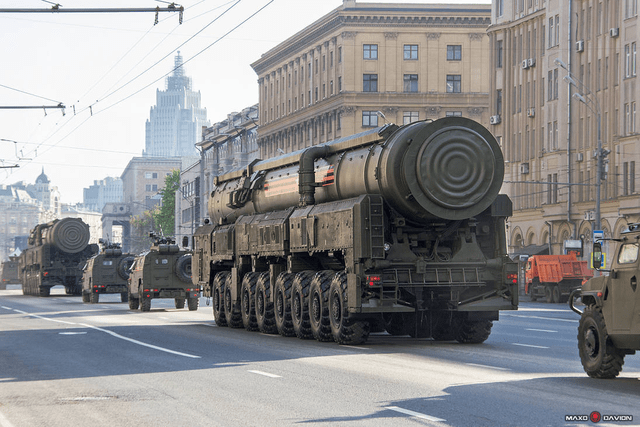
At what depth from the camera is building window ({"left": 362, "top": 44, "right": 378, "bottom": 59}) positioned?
98188 millimetres

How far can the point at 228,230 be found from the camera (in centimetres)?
3088

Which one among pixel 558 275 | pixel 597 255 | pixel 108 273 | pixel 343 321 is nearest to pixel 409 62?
pixel 558 275

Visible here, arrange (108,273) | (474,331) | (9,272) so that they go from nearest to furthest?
(474,331) → (108,273) → (9,272)

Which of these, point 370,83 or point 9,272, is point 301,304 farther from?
point 9,272

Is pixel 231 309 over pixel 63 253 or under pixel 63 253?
under

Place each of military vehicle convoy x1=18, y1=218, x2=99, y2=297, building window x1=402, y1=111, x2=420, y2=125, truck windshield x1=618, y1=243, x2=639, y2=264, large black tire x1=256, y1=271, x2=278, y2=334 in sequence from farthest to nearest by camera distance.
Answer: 1. building window x1=402, y1=111, x2=420, y2=125
2. military vehicle convoy x1=18, y1=218, x2=99, y2=297
3. large black tire x1=256, y1=271, x2=278, y2=334
4. truck windshield x1=618, y1=243, x2=639, y2=264

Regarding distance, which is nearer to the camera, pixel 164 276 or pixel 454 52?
pixel 164 276

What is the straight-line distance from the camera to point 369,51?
9831 centimetres

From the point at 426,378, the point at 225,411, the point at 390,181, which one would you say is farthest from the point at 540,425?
the point at 390,181

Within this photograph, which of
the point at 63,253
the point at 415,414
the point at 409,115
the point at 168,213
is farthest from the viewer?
the point at 168,213

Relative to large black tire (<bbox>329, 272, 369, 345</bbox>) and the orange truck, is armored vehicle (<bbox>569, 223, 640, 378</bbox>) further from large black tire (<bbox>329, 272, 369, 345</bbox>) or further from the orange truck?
the orange truck

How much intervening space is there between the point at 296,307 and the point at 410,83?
75.1 m

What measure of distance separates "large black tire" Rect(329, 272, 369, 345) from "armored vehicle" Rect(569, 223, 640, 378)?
671cm

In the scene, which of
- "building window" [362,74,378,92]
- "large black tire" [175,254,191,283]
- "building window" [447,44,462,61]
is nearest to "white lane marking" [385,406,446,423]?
"large black tire" [175,254,191,283]
